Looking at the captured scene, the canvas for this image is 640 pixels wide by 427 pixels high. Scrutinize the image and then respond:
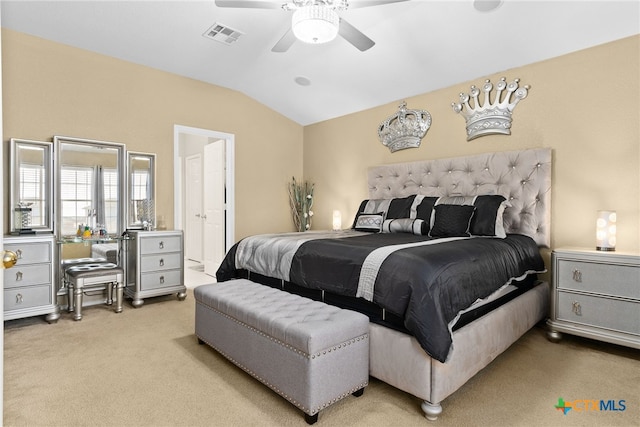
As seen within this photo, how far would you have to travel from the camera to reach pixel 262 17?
3.38 m

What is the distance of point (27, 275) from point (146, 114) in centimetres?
204

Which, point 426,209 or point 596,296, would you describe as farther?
point 426,209

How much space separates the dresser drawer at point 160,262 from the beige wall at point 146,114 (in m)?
0.58

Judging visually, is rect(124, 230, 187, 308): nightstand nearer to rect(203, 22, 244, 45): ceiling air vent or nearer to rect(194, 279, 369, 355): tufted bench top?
rect(194, 279, 369, 355): tufted bench top

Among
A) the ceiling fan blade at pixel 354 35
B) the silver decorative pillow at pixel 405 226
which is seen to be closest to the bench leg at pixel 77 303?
the silver decorative pillow at pixel 405 226

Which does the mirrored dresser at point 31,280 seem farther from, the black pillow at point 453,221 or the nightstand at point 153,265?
the black pillow at point 453,221

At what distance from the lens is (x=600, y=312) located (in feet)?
8.93

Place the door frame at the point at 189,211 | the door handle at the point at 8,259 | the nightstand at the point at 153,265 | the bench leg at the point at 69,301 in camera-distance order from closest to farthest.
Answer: the door handle at the point at 8,259 → the bench leg at the point at 69,301 → the nightstand at the point at 153,265 → the door frame at the point at 189,211

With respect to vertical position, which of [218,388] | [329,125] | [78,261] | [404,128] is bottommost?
[218,388]

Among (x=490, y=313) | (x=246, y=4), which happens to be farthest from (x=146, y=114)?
(x=490, y=313)

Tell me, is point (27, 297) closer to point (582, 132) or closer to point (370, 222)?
point (370, 222)

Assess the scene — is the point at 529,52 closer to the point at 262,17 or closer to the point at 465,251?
the point at 465,251

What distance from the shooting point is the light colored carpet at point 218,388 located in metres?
1.93

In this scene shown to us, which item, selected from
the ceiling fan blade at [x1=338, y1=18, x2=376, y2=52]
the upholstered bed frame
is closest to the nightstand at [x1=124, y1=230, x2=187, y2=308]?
the upholstered bed frame
